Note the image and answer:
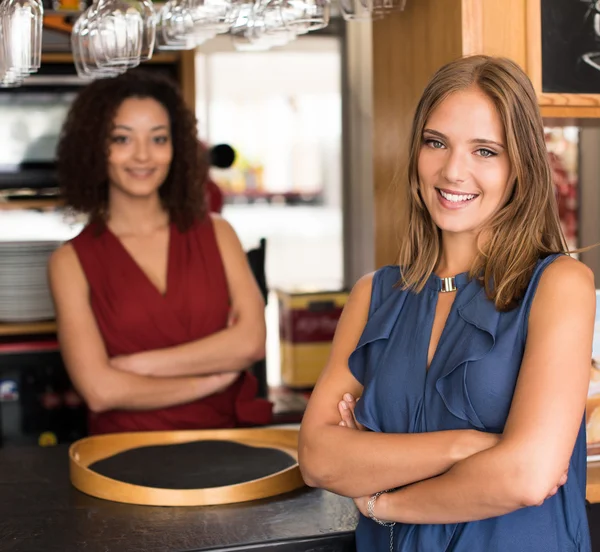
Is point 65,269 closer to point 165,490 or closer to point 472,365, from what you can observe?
point 165,490

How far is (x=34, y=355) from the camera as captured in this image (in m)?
3.42

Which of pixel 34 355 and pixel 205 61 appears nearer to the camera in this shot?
pixel 34 355

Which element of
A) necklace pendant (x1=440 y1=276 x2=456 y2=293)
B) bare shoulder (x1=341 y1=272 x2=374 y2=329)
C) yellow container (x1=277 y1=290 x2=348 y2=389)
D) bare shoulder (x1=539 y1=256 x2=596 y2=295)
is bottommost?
yellow container (x1=277 y1=290 x2=348 y2=389)

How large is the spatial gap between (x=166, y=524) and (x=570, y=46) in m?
1.19

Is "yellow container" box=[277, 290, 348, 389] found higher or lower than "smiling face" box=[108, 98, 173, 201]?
lower

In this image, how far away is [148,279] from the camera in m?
2.56

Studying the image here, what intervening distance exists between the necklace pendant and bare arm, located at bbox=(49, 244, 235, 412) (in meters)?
1.01

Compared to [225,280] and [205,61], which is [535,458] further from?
[205,61]

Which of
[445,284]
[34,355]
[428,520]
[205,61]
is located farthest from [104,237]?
[205,61]

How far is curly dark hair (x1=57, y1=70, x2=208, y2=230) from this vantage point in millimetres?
2611

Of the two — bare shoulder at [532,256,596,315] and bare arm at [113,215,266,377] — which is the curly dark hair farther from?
bare shoulder at [532,256,596,315]

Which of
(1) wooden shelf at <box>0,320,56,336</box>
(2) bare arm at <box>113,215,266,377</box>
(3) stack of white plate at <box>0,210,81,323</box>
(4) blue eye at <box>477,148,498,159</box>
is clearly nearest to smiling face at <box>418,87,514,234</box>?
(4) blue eye at <box>477,148,498,159</box>

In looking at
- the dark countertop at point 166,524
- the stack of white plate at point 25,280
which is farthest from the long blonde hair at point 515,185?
the stack of white plate at point 25,280

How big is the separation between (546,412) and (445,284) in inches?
12.9
